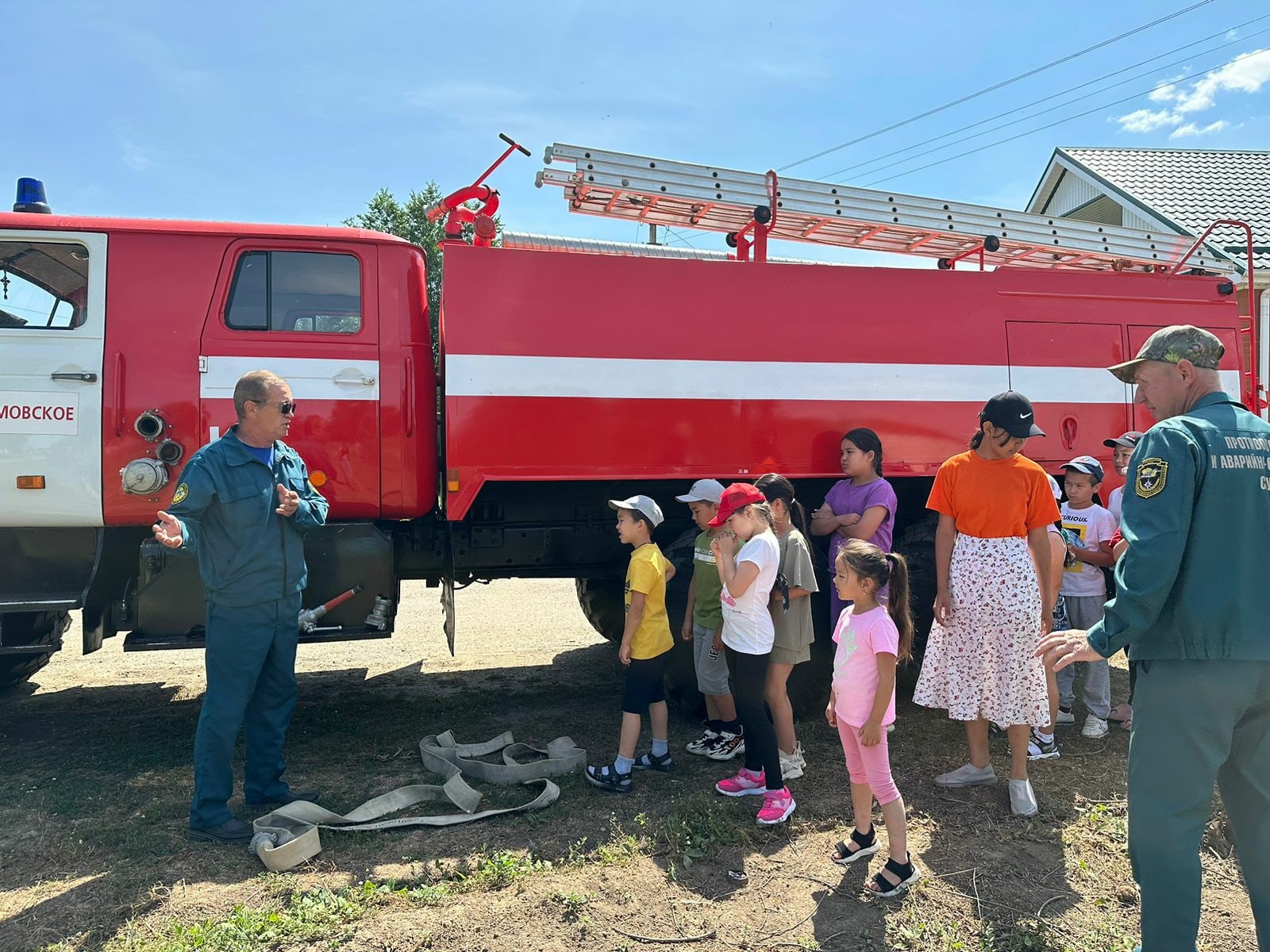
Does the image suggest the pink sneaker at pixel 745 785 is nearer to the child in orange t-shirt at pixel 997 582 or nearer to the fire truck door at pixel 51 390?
the child in orange t-shirt at pixel 997 582

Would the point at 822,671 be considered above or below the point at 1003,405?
below

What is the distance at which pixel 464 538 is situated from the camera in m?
4.64

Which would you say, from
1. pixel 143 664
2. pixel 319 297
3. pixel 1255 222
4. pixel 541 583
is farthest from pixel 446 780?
pixel 1255 222

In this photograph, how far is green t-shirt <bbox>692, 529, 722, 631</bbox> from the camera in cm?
408

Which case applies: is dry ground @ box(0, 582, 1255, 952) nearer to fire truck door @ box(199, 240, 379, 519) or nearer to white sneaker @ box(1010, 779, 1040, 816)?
white sneaker @ box(1010, 779, 1040, 816)

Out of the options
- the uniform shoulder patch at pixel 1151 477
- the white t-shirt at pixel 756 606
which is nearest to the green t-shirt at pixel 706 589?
the white t-shirt at pixel 756 606

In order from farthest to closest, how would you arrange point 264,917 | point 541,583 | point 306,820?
point 541,583, point 306,820, point 264,917

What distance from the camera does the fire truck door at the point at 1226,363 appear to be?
16.1ft

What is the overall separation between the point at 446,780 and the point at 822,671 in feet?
6.93

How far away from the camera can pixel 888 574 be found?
121 inches

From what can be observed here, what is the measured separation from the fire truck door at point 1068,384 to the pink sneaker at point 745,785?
8.14 feet

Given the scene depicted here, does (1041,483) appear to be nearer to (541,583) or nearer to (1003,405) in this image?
(1003,405)

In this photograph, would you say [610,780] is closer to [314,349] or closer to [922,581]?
[922,581]

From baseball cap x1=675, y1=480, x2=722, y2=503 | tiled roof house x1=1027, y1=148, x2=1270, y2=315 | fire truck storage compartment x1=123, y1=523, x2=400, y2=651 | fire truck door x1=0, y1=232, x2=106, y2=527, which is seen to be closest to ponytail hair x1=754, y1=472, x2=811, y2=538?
baseball cap x1=675, y1=480, x2=722, y2=503
